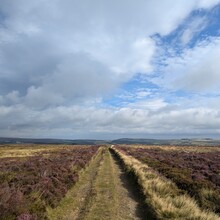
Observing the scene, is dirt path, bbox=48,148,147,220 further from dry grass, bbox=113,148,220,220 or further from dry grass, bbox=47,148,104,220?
dry grass, bbox=113,148,220,220

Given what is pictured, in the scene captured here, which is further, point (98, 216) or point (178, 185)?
point (178, 185)

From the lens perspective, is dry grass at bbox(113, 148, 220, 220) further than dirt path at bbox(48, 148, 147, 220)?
No

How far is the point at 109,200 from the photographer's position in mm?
16469

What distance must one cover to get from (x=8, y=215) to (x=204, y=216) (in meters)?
7.37

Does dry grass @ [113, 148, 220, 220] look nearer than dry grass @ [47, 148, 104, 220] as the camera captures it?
Yes

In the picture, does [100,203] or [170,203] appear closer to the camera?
[170,203]

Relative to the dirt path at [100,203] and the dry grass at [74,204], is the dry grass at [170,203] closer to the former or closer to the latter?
the dirt path at [100,203]

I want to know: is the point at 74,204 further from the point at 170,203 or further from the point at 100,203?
the point at 170,203

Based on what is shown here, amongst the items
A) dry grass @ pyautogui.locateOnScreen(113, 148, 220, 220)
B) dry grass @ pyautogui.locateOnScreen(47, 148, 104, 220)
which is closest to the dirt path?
dry grass @ pyautogui.locateOnScreen(47, 148, 104, 220)

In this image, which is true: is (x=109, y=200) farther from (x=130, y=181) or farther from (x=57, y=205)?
(x=130, y=181)

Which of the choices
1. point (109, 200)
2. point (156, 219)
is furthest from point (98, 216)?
point (109, 200)

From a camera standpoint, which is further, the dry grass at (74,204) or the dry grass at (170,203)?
the dry grass at (74,204)

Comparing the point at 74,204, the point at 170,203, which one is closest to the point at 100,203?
the point at 74,204

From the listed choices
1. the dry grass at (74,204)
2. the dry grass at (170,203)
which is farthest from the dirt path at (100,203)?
the dry grass at (170,203)
